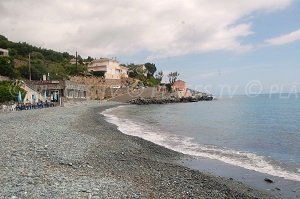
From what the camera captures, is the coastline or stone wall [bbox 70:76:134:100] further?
stone wall [bbox 70:76:134:100]

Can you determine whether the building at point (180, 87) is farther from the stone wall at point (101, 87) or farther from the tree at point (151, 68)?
the stone wall at point (101, 87)

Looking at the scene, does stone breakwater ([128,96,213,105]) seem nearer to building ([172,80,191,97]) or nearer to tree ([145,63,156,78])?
building ([172,80,191,97])

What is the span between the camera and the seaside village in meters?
49.5

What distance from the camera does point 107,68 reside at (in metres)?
107

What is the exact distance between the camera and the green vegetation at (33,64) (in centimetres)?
7339

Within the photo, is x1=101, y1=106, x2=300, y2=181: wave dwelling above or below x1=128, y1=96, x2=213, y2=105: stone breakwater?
above

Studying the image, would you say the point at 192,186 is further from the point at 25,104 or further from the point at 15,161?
the point at 25,104

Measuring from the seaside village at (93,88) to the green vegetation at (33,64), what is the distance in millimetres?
1485

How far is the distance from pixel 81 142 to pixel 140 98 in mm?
75398

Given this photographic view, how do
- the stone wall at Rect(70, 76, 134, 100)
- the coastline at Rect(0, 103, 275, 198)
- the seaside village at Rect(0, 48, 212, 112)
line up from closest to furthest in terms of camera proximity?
the coastline at Rect(0, 103, 275, 198), the seaside village at Rect(0, 48, 212, 112), the stone wall at Rect(70, 76, 134, 100)

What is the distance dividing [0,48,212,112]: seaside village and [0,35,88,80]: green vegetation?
1.48 meters

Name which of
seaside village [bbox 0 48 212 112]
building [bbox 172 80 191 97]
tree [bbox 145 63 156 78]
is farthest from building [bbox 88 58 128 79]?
tree [bbox 145 63 156 78]

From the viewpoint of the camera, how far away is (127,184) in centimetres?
1077

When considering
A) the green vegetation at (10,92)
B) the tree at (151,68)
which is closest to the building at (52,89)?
the green vegetation at (10,92)
